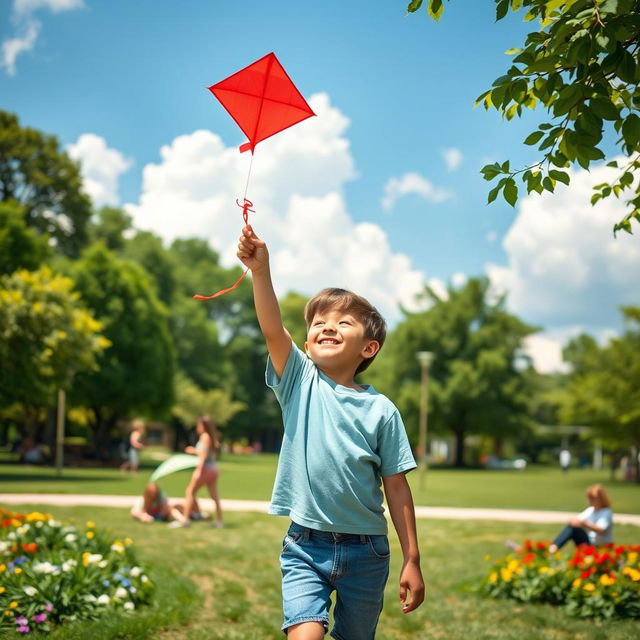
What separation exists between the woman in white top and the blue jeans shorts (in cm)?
573

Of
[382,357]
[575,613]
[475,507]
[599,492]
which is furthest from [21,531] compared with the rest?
[382,357]

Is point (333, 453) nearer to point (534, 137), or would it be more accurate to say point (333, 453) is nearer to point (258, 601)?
point (534, 137)

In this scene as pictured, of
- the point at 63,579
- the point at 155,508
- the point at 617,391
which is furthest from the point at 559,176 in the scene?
the point at 617,391

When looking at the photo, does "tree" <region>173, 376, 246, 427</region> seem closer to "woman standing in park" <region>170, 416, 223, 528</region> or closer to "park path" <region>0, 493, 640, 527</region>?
"park path" <region>0, 493, 640, 527</region>


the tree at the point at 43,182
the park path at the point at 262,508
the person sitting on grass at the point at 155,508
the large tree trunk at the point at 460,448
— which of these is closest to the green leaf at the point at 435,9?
the person sitting on grass at the point at 155,508

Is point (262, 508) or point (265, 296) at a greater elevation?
point (265, 296)

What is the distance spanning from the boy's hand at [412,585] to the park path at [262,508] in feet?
39.7

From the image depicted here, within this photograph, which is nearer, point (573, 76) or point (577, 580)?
point (573, 76)

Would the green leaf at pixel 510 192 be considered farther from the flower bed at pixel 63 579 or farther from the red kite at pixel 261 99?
the flower bed at pixel 63 579

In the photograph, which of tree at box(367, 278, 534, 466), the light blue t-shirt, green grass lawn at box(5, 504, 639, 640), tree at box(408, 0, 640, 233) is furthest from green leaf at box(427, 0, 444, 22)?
tree at box(367, 278, 534, 466)

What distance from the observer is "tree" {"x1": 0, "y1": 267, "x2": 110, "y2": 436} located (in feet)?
74.4

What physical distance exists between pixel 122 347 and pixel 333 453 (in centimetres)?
3609

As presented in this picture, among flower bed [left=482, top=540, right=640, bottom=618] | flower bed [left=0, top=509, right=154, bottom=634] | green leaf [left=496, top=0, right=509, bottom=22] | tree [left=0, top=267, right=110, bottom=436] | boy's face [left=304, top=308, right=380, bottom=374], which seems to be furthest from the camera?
tree [left=0, top=267, right=110, bottom=436]

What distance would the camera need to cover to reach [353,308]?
3.46 m
